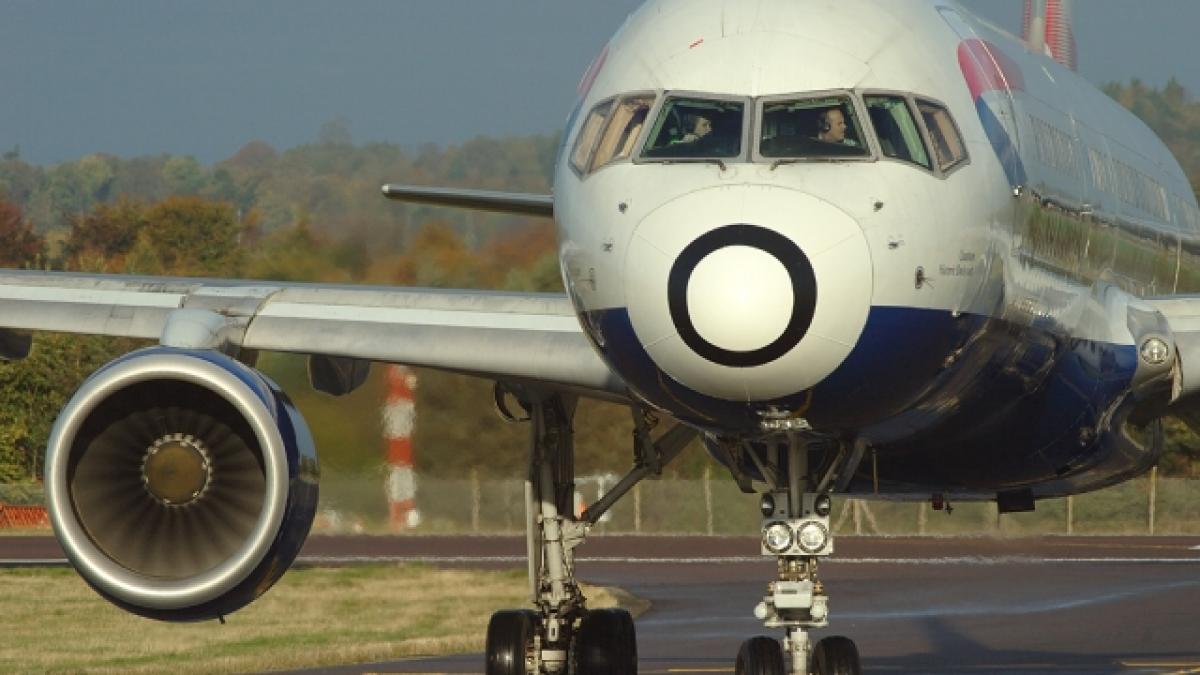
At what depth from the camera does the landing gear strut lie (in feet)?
38.7

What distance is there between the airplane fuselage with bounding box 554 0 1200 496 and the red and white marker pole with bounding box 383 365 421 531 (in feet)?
61.3

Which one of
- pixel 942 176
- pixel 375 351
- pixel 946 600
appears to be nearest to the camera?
pixel 942 176

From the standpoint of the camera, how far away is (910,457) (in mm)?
14180

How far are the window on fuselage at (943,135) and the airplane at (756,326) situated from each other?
14mm

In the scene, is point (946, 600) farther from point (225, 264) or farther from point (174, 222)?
point (174, 222)

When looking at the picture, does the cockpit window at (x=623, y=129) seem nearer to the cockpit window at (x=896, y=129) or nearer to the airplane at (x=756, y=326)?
the airplane at (x=756, y=326)

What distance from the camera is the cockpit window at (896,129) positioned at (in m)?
11.1

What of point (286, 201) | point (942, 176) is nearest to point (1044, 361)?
→ point (942, 176)

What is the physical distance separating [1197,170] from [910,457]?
39227mm

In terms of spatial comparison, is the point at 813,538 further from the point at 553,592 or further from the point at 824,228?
the point at 553,592

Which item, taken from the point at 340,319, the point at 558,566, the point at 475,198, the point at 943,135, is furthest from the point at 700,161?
the point at 475,198

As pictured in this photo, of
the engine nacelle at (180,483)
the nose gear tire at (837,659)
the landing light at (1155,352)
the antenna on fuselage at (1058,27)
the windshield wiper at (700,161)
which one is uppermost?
the antenna on fuselage at (1058,27)

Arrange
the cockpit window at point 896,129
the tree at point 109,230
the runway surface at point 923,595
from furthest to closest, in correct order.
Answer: the tree at point 109,230 < the runway surface at point 923,595 < the cockpit window at point 896,129

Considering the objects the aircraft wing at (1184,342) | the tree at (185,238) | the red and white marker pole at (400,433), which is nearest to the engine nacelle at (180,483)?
the aircraft wing at (1184,342)
